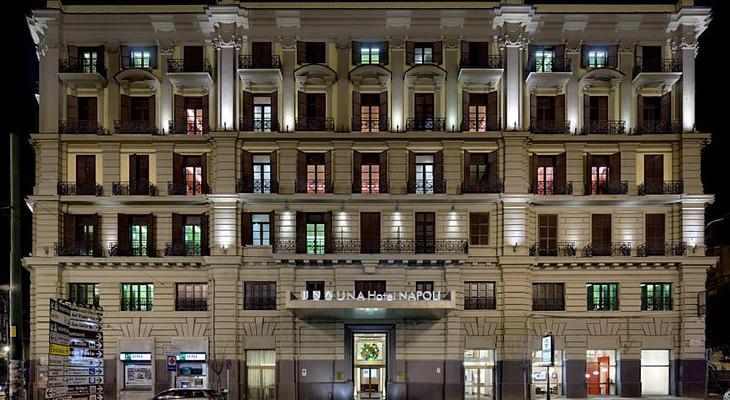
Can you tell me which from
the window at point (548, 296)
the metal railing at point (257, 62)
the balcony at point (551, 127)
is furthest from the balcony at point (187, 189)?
the window at point (548, 296)

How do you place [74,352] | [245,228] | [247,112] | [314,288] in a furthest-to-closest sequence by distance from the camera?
[247,112] < [245,228] < [314,288] < [74,352]

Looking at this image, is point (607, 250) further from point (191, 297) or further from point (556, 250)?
point (191, 297)

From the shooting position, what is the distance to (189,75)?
165 feet

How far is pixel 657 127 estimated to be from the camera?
5097cm


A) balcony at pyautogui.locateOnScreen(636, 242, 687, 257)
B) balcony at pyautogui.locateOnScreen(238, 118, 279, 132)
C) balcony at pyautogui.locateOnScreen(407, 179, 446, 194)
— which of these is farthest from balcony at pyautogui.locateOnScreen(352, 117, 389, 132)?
balcony at pyautogui.locateOnScreen(636, 242, 687, 257)

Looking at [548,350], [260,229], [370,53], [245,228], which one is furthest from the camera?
[370,53]

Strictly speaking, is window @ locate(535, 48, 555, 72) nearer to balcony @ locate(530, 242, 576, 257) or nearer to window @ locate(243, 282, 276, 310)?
balcony @ locate(530, 242, 576, 257)

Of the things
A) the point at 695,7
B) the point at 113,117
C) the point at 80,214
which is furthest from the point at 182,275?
the point at 695,7

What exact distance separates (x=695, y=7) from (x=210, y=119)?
35847mm

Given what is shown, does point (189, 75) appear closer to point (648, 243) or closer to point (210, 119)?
point (210, 119)

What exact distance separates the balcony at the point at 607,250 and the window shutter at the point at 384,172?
15.1 meters

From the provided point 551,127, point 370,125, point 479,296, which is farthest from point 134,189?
point 551,127

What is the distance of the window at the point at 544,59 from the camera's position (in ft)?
168

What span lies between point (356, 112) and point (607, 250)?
20750mm
